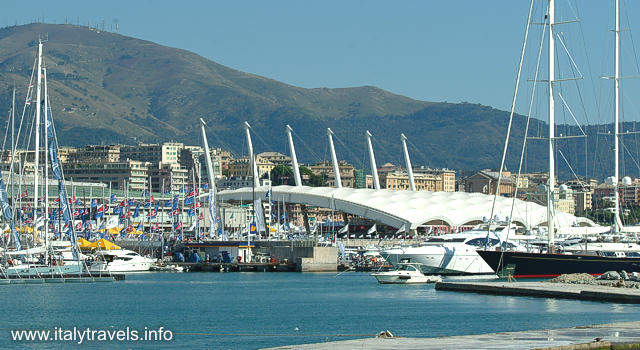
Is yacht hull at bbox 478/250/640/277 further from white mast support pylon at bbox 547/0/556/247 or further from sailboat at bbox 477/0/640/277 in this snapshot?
white mast support pylon at bbox 547/0/556/247

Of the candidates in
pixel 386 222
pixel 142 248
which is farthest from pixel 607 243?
pixel 386 222

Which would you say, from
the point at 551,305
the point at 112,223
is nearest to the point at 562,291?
the point at 551,305

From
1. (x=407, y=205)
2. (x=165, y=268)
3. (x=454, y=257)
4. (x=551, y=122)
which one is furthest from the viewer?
(x=407, y=205)

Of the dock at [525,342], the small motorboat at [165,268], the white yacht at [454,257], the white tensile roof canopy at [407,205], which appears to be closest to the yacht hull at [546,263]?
the white yacht at [454,257]

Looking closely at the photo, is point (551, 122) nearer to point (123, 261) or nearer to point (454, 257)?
point (454, 257)

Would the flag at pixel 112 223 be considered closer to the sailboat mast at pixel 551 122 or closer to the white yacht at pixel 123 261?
the white yacht at pixel 123 261

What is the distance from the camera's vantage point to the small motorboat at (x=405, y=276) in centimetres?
6034

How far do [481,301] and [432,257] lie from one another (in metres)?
18.6

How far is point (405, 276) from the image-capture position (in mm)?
60438

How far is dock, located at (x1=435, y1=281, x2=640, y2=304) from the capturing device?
42562 mm

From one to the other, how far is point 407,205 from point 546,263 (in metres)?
58.9

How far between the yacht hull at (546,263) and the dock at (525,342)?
28.8 meters

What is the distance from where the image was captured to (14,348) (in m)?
32.0

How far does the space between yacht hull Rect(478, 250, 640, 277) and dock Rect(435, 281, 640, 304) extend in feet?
23.6
